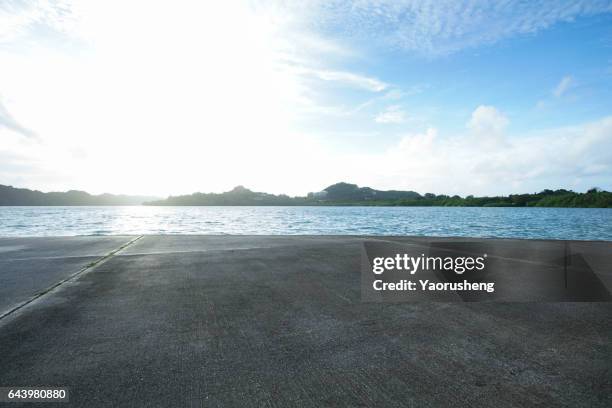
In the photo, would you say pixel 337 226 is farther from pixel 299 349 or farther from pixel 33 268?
pixel 299 349

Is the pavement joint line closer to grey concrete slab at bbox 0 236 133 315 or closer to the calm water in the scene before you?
grey concrete slab at bbox 0 236 133 315

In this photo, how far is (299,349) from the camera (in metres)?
3.71

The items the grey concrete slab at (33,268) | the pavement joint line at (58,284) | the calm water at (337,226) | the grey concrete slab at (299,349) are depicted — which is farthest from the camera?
the calm water at (337,226)

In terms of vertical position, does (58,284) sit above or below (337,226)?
above

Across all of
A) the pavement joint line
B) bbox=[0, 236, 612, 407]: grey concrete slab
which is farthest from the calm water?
bbox=[0, 236, 612, 407]: grey concrete slab

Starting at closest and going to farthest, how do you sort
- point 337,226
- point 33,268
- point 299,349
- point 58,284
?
point 299,349 → point 58,284 → point 33,268 → point 337,226

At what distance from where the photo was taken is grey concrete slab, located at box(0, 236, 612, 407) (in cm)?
283

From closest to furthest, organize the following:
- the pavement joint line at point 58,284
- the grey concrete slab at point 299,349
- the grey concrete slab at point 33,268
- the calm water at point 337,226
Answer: the grey concrete slab at point 299,349, the pavement joint line at point 58,284, the grey concrete slab at point 33,268, the calm water at point 337,226

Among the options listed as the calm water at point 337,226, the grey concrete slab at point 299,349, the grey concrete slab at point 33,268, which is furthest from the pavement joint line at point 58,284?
the calm water at point 337,226

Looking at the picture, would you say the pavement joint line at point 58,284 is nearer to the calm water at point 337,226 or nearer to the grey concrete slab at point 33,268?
the grey concrete slab at point 33,268

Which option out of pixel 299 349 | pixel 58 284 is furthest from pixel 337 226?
pixel 299 349

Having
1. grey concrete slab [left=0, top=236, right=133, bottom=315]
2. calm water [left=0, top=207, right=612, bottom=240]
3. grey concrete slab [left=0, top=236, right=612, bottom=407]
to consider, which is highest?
grey concrete slab [left=0, top=236, right=612, bottom=407]

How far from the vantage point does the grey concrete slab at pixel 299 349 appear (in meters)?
2.83

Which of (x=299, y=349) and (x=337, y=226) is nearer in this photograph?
(x=299, y=349)
